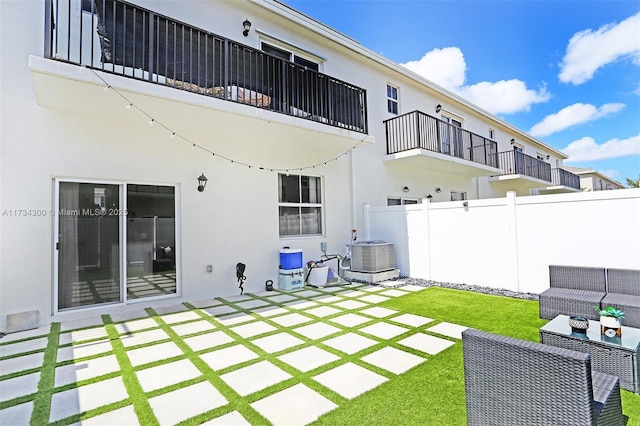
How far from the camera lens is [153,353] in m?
3.46

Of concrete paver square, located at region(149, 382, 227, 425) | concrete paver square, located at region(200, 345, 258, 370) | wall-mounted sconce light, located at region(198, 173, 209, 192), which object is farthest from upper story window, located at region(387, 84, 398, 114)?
concrete paver square, located at region(149, 382, 227, 425)

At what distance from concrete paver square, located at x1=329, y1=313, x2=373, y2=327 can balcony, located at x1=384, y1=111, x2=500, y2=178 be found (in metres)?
5.52

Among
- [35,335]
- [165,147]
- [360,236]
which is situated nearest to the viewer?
[35,335]

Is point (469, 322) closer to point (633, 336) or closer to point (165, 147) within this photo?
point (633, 336)

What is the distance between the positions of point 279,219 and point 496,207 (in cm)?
471

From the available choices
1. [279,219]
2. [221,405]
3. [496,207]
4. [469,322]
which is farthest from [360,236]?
[221,405]

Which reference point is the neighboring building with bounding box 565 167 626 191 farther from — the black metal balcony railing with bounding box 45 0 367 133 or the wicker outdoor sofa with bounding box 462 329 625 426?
the wicker outdoor sofa with bounding box 462 329 625 426

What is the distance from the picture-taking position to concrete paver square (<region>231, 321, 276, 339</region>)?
4055mm

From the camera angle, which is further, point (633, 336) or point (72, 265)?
point (72, 265)

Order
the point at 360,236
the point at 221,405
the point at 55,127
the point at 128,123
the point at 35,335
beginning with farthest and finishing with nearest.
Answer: the point at 360,236, the point at 128,123, the point at 55,127, the point at 35,335, the point at 221,405

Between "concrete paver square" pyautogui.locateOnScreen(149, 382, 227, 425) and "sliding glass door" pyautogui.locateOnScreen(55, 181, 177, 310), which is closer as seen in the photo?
"concrete paver square" pyautogui.locateOnScreen(149, 382, 227, 425)

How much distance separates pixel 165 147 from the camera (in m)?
5.63

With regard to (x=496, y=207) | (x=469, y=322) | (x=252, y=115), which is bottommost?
(x=469, y=322)

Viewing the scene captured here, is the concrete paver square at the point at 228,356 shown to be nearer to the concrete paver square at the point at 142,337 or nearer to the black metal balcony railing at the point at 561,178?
the concrete paver square at the point at 142,337
